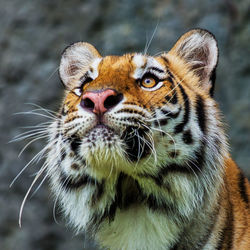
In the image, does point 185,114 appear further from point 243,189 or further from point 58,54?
point 58,54

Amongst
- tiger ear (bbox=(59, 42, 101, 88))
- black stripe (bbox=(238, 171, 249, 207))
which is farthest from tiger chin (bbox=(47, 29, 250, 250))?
tiger ear (bbox=(59, 42, 101, 88))

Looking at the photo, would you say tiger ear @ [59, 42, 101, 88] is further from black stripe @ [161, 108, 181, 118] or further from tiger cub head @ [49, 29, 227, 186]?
black stripe @ [161, 108, 181, 118]

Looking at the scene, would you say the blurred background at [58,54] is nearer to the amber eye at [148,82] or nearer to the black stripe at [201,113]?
the black stripe at [201,113]

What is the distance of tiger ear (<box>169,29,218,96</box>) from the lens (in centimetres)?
293

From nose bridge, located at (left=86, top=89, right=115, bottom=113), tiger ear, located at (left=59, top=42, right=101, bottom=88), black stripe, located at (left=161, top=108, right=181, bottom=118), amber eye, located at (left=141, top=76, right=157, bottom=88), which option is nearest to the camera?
nose bridge, located at (left=86, top=89, right=115, bottom=113)

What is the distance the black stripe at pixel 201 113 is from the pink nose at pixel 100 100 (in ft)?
1.73

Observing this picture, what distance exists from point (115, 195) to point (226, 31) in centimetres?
313

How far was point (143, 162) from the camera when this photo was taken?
2373mm

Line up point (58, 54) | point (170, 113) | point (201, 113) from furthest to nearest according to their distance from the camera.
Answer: point (58, 54) < point (201, 113) < point (170, 113)

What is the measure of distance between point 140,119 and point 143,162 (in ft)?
0.71

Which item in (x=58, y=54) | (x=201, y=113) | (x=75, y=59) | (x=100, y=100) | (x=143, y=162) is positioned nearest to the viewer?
(x=100, y=100)

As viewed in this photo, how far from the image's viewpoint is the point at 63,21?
212 inches

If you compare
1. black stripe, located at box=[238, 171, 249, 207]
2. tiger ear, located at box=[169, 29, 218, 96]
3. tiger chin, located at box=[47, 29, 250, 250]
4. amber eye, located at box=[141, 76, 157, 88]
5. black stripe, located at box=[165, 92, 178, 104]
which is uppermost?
tiger ear, located at box=[169, 29, 218, 96]

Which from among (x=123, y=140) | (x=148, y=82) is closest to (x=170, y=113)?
(x=148, y=82)
